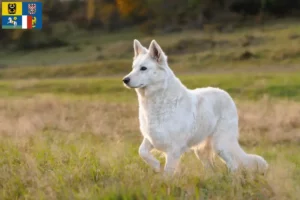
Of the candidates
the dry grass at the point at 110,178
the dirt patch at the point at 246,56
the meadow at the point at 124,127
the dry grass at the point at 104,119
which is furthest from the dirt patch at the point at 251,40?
the dry grass at the point at 110,178

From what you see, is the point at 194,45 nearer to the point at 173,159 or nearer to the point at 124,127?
the point at 124,127

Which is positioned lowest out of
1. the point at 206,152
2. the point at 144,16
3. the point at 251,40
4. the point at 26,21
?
the point at 144,16

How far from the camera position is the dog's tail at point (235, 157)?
26.0 feet

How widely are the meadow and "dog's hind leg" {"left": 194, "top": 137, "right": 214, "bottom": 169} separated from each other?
206 millimetres

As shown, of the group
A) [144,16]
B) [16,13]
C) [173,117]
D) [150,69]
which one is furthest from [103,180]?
[144,16]

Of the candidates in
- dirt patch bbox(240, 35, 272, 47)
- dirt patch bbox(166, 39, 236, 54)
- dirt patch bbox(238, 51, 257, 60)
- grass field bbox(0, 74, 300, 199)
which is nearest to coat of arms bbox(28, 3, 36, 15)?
dirt patch bbox(238, 51, 257, 60)

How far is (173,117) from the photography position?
760 cm

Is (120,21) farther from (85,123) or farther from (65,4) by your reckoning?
(85,123)

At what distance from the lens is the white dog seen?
7.44m

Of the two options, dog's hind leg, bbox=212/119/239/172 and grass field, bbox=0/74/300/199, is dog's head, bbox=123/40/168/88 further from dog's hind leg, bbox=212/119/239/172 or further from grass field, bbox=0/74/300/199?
dog's hind leg, bbox=212/119/239/172

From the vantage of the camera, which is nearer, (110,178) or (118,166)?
(110,178)

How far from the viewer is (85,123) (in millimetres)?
16391

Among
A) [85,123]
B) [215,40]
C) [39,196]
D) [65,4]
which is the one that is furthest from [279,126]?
[65,4]

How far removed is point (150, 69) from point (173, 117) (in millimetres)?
710
